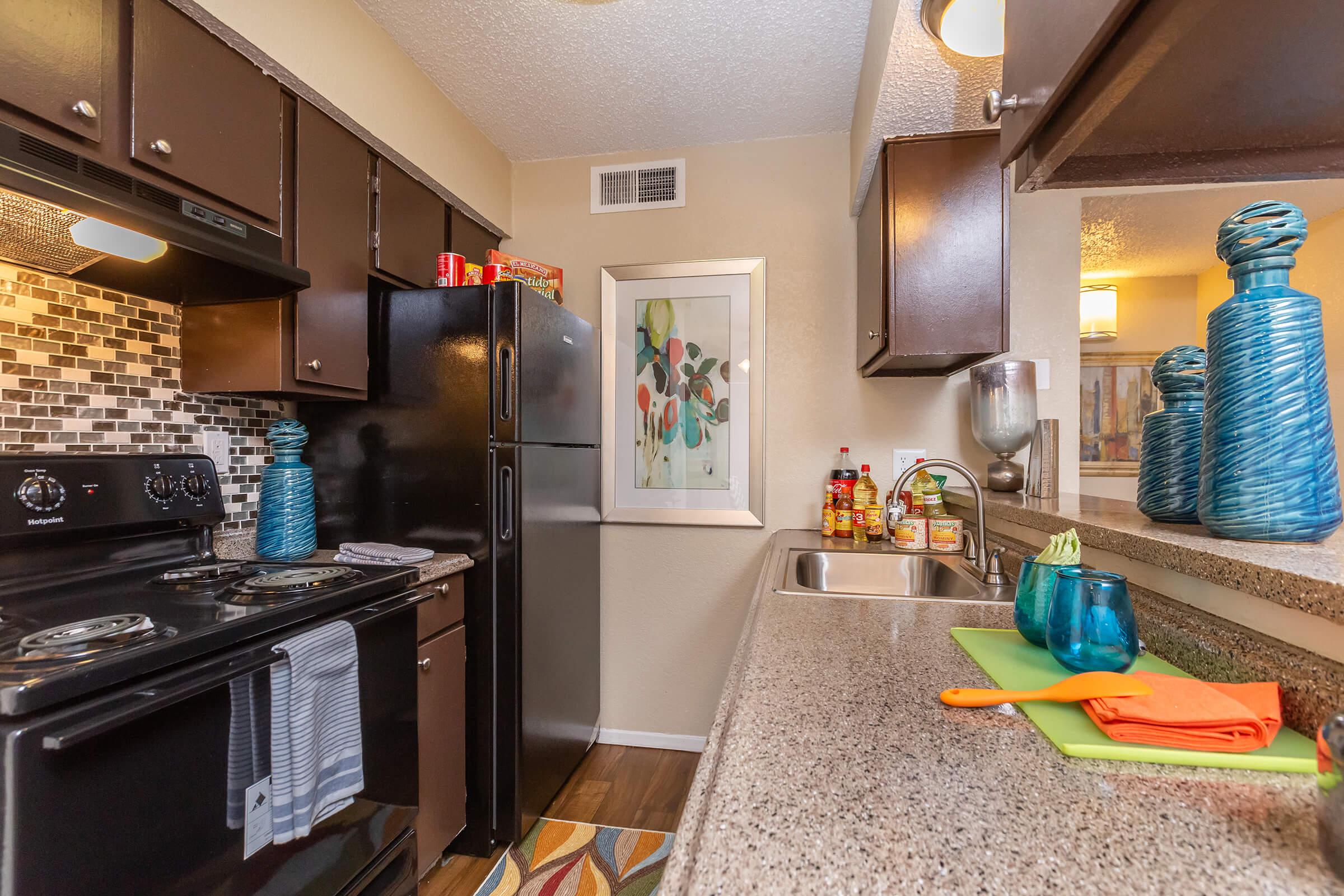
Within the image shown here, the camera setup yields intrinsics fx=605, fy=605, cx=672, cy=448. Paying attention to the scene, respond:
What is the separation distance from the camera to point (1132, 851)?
451 millimetres

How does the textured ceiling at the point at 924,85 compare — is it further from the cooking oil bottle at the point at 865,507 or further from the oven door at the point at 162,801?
the oven door at the point at 162,801

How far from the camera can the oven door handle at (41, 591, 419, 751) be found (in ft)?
2.59

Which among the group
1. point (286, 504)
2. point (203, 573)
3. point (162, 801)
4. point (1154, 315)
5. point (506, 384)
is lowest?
point (162, 801)

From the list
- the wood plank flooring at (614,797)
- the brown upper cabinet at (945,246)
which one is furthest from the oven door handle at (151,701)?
the brown upper cabinet at (945,246)

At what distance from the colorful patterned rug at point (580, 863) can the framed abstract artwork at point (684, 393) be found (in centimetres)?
110

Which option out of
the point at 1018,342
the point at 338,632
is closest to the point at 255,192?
the point at 338,632

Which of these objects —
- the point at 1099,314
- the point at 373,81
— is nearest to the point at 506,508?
the point at 373,81

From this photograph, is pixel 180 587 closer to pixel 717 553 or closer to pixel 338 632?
pixel 338 632

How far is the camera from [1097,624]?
0.74 m

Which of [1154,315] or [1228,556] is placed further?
[1154,315]

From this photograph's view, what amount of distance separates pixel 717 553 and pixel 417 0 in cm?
206

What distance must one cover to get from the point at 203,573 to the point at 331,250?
88cm

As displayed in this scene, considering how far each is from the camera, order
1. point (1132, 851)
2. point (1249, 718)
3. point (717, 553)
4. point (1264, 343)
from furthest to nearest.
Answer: point (717, 553) → point (1264, 343) → point (1249, 718) → point (1132, 851)

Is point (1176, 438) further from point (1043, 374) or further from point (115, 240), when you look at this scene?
point (115, 240)
